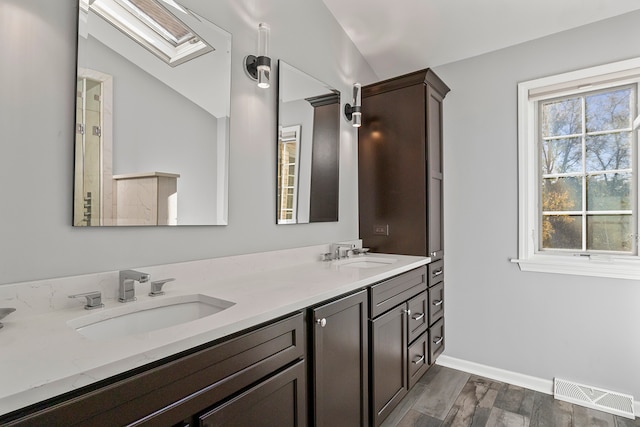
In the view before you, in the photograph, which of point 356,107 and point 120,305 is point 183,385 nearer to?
point 120,305

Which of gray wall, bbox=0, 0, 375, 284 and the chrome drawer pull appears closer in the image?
→ gray wall, bbox=0, 0, 375, 284

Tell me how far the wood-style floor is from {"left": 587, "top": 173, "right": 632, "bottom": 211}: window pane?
134 centimetres

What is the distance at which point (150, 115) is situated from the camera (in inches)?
55.5

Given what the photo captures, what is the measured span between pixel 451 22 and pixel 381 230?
160 centimetres

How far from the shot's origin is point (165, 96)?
147 centimetres

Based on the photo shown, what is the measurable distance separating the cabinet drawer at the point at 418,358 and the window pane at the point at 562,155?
157 centimetres

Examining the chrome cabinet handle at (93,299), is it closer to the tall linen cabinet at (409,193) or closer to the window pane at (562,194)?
the tall linen cabinet at (409,193)

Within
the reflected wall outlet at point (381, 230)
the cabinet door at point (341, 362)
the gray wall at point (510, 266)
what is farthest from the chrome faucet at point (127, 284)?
the gray wall at point (510, 266)

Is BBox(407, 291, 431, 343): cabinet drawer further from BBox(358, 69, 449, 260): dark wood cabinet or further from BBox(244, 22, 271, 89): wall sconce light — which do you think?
BBox(244, 22, 271, 89): wall sconce light

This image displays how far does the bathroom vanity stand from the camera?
715 mm

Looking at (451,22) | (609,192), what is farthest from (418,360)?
(451,22)

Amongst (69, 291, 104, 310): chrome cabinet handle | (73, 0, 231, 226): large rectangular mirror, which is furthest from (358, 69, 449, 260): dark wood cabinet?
(69, 291, 104, 310): chrome cabinet handle

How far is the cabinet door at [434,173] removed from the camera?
250 centimetres

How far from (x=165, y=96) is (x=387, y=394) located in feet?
6.22
